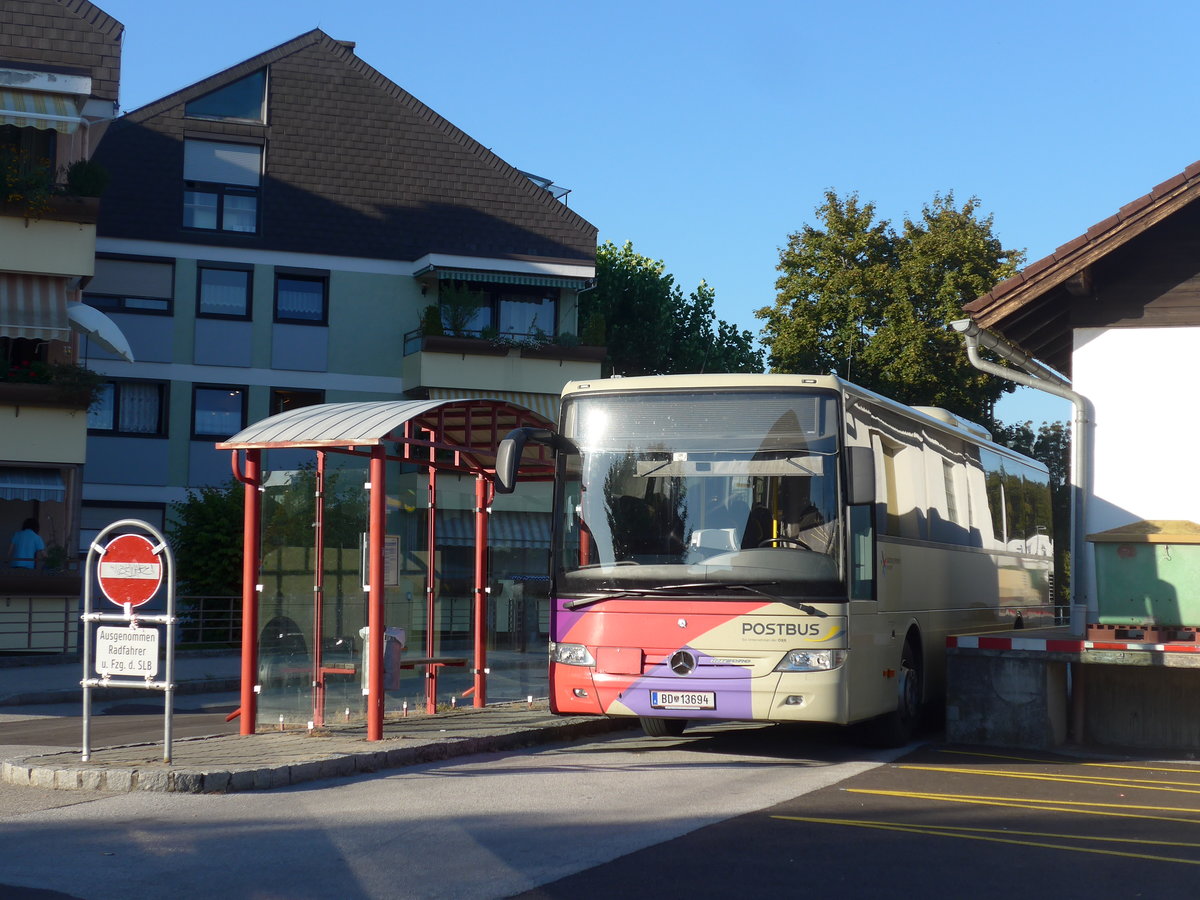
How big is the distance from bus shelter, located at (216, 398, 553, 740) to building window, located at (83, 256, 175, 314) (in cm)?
2330

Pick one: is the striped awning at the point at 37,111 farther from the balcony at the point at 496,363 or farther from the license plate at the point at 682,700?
the license plate at the point at 682,700

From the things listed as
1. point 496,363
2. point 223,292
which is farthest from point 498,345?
point 223,292

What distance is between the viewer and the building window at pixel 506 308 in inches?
1468

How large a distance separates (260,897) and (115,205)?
3174 centimetres

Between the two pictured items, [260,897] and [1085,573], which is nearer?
[260,897]

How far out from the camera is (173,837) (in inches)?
336

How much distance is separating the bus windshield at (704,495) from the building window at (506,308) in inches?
976

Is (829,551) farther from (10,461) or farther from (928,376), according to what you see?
(928,376)

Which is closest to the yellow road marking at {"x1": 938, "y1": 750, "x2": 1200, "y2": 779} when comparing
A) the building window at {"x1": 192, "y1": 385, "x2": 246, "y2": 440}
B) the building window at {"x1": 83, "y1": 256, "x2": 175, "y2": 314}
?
the building window at {"x1": 192, "y1": 385, "x2": 246, "y2": 440}

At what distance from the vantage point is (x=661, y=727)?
14555mm

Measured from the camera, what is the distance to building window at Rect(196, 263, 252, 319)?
120 feet

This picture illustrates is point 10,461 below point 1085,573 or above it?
above

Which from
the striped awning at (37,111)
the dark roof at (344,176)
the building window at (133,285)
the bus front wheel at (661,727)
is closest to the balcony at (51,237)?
the striped awning at (37,111)

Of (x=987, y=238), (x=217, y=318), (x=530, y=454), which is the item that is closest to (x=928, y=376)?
(x=987, y=238)
